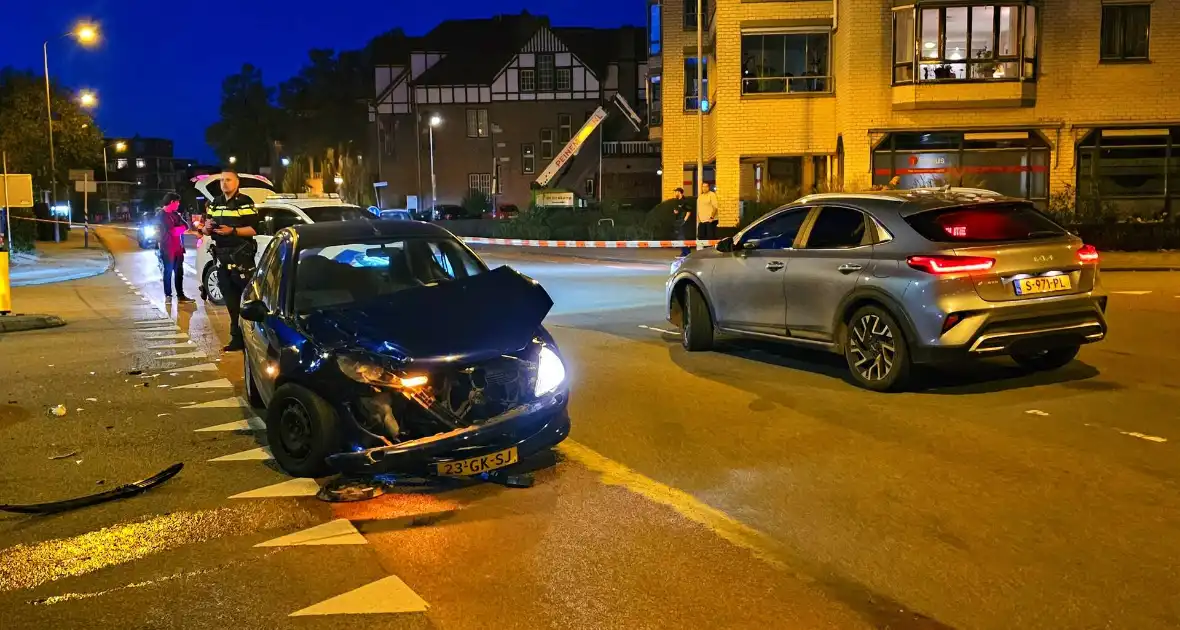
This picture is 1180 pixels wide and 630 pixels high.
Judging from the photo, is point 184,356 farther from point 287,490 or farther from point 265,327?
point 287,490

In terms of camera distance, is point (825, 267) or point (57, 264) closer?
point (825, 267)

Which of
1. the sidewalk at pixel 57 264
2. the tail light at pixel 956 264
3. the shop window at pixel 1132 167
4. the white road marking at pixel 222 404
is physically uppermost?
the shop window at pixel 1132 167

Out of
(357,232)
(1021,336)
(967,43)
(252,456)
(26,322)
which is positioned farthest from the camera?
(967,43)

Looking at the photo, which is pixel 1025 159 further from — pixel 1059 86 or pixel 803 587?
pixel 803 587

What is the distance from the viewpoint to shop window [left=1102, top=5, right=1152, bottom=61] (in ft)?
89.3

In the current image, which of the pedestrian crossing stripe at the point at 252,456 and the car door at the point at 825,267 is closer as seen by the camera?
the pedestrian crossing stripe at the point at 252,456

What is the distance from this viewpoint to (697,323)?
399 inches

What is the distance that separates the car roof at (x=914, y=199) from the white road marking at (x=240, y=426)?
5.15m

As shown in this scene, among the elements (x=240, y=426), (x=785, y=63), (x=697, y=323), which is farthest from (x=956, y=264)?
(x=785, y=63)

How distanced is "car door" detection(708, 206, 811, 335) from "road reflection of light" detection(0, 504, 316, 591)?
509 centimetres

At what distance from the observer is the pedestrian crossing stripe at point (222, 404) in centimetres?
797

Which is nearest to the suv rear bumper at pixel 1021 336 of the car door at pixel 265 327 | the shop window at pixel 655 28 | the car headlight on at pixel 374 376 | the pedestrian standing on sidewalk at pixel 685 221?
the car headlight on at pixel 374 376

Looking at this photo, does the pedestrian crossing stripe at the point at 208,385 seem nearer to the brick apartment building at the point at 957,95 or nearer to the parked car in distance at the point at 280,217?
the parked car in distance at the point at 280,217

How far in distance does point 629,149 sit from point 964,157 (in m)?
29.9
